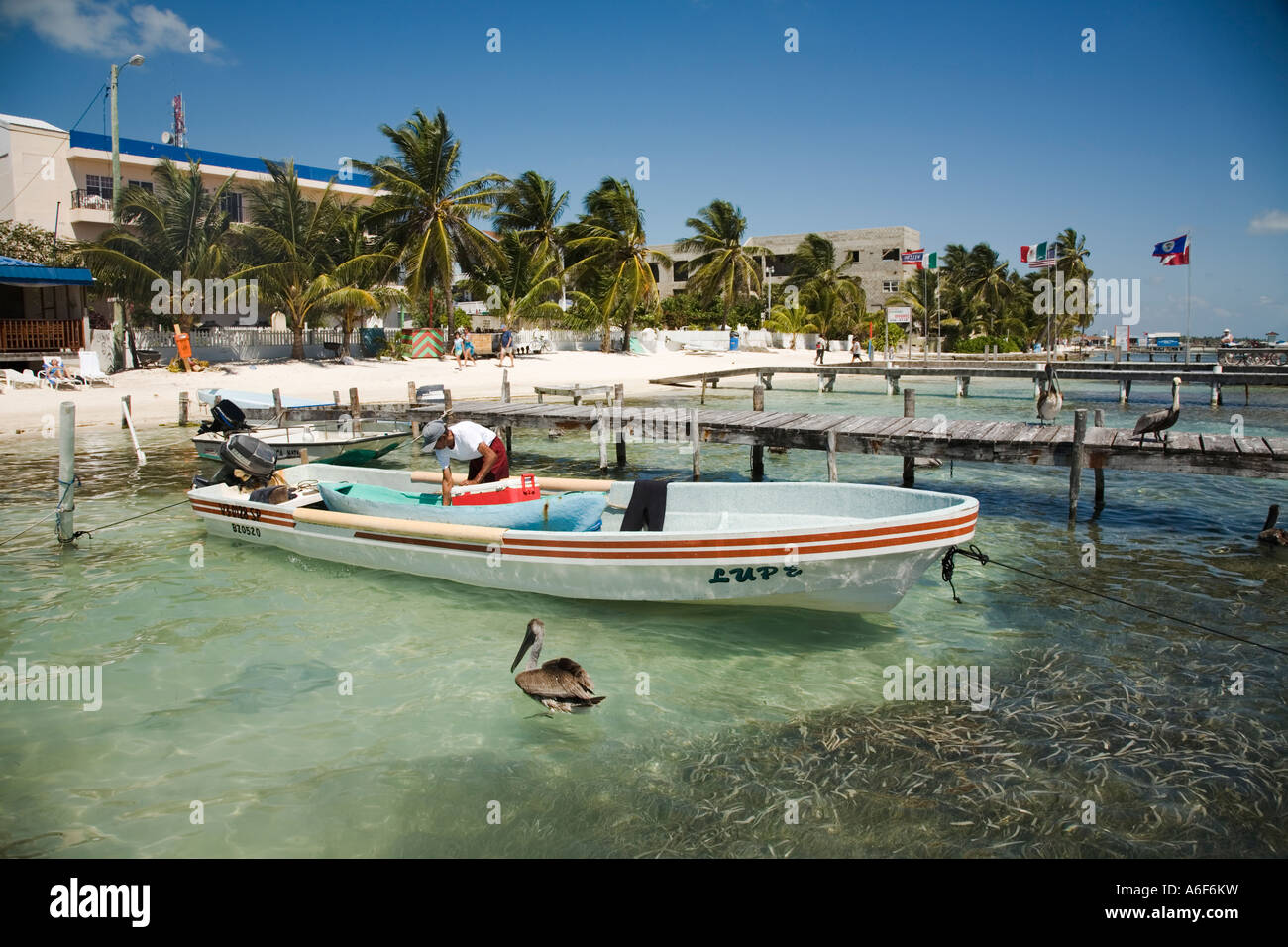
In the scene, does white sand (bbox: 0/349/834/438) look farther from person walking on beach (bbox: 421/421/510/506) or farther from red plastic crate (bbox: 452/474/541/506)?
red plastic crate (bbox: 452/474/541/506)

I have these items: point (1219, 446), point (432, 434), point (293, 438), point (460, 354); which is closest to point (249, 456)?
point (432, 434)

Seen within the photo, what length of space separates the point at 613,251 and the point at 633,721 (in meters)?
40.8

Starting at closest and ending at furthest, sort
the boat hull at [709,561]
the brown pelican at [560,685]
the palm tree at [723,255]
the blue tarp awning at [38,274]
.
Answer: the brown pelican at [560,685], the boat hull at [709,561], the blue tarp awning at [38,274], the palm tree at [723,255]

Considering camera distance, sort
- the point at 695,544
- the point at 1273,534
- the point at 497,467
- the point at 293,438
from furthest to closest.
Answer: the point at 293,438
the point at 1273,534
the point at 497,467
the point at 695,544

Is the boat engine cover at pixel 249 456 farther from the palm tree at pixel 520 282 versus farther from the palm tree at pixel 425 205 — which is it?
the palm tree at pixel 520 282

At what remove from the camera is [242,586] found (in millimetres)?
9734

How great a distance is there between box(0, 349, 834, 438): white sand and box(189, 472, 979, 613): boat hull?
65.0 feet

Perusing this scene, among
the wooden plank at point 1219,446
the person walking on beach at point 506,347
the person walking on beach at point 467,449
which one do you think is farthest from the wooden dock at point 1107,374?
the person walking on beach at point 467,449

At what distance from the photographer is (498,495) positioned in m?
9.81

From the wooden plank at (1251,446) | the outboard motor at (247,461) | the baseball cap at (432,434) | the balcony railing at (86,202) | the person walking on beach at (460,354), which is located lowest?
the outboard motor at (247,461)

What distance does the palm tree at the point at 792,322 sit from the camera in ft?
193

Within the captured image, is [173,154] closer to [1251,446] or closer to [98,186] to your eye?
[98,186]

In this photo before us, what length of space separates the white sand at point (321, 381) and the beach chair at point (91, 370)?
1.43ft
